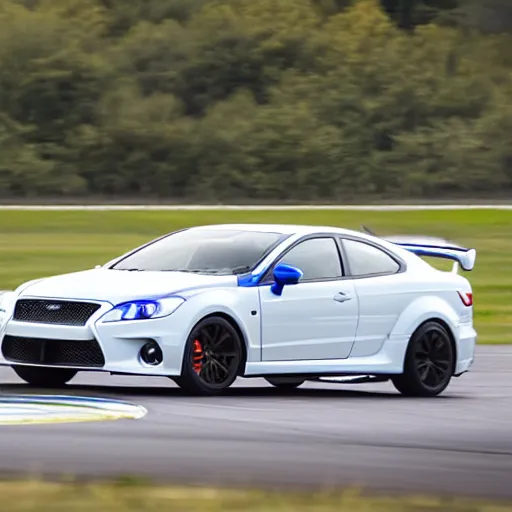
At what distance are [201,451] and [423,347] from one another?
185 inches

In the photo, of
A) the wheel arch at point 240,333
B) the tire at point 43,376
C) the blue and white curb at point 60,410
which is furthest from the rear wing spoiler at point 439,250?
the blue and white curb at point 60,410

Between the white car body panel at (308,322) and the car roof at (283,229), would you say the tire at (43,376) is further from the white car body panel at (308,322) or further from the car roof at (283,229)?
the car roof at (283,229)

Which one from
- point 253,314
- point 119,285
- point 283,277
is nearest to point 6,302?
point 119,285

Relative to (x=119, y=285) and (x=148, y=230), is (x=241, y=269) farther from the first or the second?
(x=148, y=230)

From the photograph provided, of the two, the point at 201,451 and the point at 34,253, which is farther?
the point at 34,253

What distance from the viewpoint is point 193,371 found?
1127cm

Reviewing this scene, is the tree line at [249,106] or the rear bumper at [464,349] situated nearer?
the rear bumper at [464,349]

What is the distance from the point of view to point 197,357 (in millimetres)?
11297

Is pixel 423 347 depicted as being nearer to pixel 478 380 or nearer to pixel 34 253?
pixel 478 380

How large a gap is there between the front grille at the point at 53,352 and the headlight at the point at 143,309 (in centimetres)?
23

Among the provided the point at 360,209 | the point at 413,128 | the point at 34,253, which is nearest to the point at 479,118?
the point at 413,128

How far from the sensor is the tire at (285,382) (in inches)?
506

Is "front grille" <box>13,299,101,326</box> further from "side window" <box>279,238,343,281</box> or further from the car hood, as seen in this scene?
"side window" <box>279,238,343,281</box>

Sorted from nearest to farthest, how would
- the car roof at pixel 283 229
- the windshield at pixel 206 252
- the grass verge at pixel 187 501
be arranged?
the grass verge at pixel 187 501 < the windshield at pixel 206 252 < the car roof at pixel 283 229
